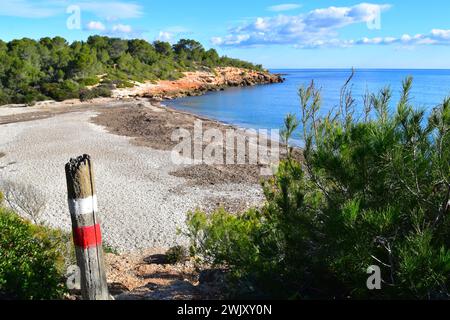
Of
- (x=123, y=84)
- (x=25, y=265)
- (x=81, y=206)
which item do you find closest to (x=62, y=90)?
(x=123, y=84)

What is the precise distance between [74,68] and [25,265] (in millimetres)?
51679

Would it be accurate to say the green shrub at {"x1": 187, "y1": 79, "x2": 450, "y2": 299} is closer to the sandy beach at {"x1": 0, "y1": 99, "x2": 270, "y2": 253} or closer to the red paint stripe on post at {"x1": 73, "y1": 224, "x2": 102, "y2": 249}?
the red paint stripe on post at {"x1": 73, "y1": 224, "x2": 102, "y2": 249}

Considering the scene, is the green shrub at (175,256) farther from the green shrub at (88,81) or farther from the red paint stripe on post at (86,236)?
the green shrub at (88,81)

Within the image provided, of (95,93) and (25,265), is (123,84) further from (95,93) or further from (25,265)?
(25,265)

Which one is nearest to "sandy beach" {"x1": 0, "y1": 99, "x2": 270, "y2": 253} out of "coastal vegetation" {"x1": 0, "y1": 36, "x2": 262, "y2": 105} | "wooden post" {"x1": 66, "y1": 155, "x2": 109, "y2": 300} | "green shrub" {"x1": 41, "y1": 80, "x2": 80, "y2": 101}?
"wooden post" {"x1": 66, "y1": 155, "x2": 109, "y2": 300}

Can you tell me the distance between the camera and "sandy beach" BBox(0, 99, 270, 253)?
39.8 ft

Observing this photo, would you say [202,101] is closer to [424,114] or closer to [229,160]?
[229,160]

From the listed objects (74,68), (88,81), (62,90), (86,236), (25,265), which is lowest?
(25,265)

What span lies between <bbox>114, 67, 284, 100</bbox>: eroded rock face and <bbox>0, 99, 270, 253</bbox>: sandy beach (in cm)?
2310

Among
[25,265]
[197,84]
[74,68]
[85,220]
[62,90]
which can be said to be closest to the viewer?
[85,220]

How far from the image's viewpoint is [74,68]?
52.2 meters

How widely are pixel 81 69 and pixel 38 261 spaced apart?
51.0m

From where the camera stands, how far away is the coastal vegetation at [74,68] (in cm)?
4478

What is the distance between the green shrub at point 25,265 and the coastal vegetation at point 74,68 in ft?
127
